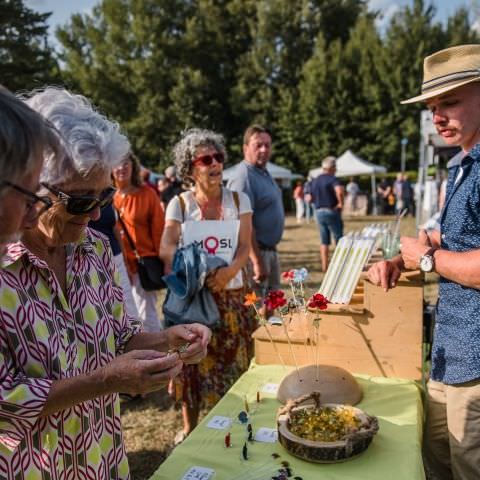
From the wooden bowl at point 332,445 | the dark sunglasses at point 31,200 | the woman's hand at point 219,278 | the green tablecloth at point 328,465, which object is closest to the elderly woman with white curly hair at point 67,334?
the dark sunglasses at point 31,200

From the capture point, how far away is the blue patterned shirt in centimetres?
168

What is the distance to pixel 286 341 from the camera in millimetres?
2258

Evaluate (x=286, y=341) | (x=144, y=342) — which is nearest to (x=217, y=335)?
(x=286, y=341)

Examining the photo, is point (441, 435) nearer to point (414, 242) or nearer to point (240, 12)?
point (414, 242)

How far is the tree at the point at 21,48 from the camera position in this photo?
54.2ft

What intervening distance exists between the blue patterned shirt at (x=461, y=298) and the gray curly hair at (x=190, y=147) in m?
1.45

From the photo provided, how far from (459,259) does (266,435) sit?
2.85 feet

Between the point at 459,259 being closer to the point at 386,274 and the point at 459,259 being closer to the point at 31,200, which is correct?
the point at 386,274

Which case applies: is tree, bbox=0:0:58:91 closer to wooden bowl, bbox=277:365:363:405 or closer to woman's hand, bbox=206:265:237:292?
woman's hand, bbox=206:265:237:292

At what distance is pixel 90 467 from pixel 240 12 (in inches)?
1223

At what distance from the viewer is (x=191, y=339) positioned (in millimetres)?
1380

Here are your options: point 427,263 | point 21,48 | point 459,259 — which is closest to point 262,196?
point 427,263

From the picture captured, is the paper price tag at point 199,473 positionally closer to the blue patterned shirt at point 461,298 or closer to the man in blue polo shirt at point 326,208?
the blue patterned shirt at point 461,298

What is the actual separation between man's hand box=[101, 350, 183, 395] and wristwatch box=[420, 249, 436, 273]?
1.04 m
